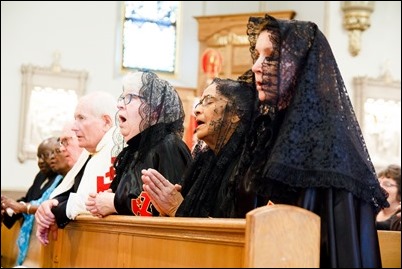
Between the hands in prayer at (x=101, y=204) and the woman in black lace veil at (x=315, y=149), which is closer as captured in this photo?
the woman in black lace veil at (x=315, y=149)

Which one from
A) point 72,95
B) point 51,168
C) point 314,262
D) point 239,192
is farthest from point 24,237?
point 72,95

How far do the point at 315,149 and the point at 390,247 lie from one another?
1306 millimetres

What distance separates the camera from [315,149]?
312 cm

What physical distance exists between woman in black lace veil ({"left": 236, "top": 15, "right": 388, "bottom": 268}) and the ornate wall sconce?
467 inches

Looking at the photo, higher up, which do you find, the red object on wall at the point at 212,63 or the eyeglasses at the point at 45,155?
the red object on wall at the point at 212,63

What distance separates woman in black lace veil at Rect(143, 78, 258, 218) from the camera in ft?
13.6

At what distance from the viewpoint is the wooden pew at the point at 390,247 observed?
4133mm

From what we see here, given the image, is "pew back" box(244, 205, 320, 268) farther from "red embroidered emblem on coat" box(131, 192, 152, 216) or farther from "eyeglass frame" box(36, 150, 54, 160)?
"eyeglass frame" box(36, 150, 54, 160)

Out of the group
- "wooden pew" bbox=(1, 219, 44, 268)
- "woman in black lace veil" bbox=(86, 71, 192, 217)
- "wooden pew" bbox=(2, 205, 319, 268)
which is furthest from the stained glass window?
"wooden pew" bbox=(2, 205, 319, 268)

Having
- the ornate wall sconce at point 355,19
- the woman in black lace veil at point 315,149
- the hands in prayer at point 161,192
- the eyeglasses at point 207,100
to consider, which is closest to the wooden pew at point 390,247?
the woman in black lace veil at point 315,149

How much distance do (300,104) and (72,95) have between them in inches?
493

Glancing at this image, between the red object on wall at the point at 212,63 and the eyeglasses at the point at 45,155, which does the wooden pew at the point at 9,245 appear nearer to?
the eyeglasses at the point at 45,155

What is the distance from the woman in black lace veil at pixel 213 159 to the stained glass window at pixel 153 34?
12.2 meters

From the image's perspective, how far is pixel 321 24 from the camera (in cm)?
1519
